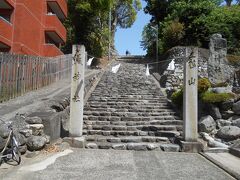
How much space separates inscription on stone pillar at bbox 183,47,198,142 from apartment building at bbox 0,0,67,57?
47.5ft

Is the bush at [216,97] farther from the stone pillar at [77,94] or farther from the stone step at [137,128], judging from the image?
the stone pillar at [77,94]

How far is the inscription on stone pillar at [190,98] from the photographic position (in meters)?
11.9

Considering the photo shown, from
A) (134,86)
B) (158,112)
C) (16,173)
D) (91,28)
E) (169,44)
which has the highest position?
(91,28)

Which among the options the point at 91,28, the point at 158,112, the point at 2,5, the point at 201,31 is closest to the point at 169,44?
the point at 201,31

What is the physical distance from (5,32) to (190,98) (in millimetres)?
15219

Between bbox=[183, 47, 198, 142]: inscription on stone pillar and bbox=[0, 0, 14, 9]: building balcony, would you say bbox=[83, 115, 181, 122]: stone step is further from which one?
bbox=[0, 0, 14, 9]: building balcony

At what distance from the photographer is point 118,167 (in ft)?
29.8

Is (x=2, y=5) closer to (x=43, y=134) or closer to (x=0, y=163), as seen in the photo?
(x=43, y=134)

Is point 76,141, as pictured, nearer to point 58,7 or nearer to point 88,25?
point 58,7

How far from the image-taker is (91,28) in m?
38.9

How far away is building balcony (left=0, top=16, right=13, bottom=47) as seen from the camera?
911 inches

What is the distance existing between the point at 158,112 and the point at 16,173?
340 inches

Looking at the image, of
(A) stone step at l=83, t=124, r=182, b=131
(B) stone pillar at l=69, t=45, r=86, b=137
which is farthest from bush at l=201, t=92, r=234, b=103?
(B) stone pillar at l=69, t=45, r=86, b=137

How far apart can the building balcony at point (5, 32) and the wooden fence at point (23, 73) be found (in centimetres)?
396
